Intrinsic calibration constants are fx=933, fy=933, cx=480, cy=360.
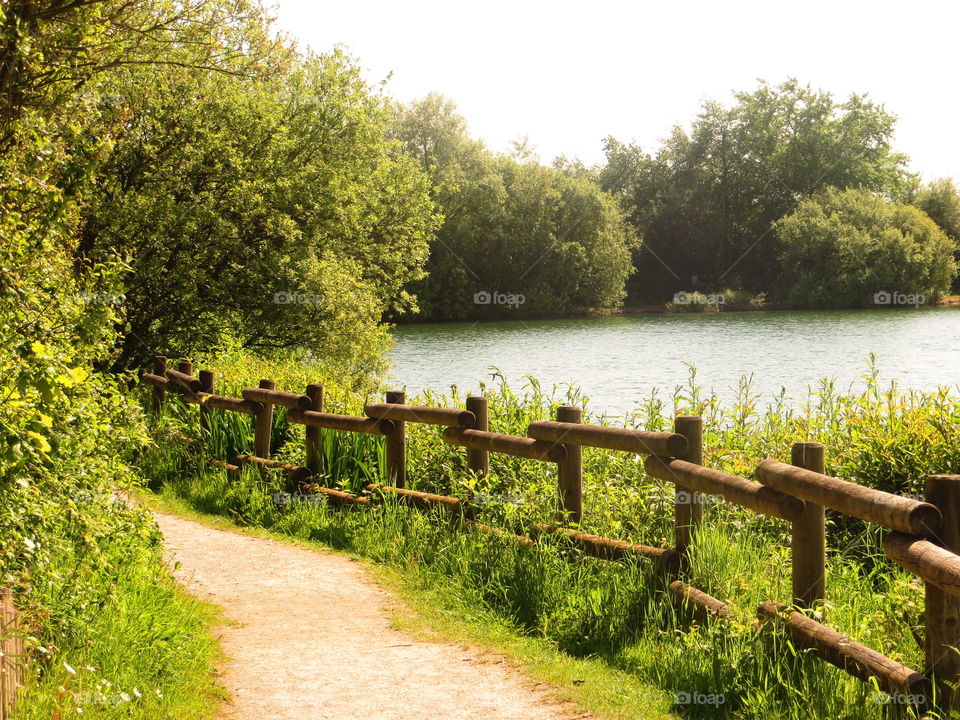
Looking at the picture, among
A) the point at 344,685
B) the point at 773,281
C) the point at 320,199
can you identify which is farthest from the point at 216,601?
the point at 773,281

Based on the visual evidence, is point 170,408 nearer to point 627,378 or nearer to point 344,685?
point 344,685

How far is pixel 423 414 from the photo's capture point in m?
8.29

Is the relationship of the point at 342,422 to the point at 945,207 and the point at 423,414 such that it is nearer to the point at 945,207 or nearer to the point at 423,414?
the point at 423,414

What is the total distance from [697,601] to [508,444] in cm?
225

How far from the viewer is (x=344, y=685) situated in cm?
515

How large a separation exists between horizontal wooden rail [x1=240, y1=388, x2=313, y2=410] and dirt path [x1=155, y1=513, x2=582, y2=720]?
2.22 m

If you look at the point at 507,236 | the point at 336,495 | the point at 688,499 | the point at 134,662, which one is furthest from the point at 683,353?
the point at 134,662

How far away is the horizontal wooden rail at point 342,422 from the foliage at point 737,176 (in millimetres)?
72454

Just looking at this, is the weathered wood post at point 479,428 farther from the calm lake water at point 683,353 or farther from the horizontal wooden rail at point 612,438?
the calm lake water at point 683,353

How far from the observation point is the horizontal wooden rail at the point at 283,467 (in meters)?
9.58

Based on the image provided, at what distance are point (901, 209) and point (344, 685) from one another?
Result: 233ft

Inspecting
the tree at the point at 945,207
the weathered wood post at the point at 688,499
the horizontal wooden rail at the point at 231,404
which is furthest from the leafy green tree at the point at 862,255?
the weathered wood post at the point at 688,499

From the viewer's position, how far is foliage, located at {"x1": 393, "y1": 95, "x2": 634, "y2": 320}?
195ft

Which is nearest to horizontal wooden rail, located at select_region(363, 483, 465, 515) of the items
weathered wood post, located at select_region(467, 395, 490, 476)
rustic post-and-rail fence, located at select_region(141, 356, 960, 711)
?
rustic post-and-rail fence, located at select_region(141, 356, 960, 711)
